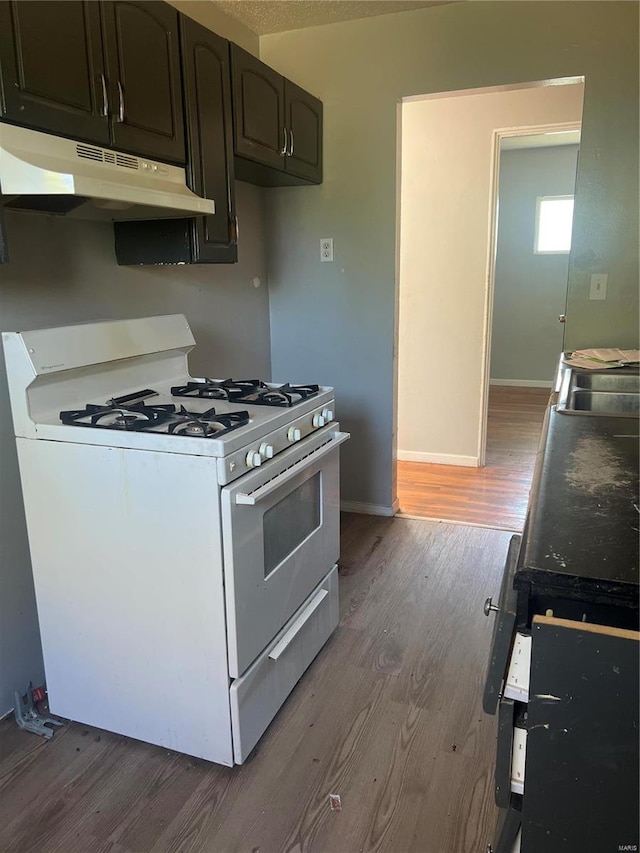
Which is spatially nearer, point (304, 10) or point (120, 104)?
point (120, 104)

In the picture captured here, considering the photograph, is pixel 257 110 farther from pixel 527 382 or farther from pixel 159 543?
pixel 527 382

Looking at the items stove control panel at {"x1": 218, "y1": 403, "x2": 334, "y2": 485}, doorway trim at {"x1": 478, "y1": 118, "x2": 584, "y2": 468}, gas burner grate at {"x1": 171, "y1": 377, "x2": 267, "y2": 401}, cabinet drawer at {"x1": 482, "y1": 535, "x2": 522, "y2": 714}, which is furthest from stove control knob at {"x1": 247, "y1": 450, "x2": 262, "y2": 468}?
doorway trim at {"x1": 478, "y1": 118, "x2": 584, "y2": 468}

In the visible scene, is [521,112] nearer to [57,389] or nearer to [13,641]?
[57,389]

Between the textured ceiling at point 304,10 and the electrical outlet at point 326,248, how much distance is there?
91 centimetres

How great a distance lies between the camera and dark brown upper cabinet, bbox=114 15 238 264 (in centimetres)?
191

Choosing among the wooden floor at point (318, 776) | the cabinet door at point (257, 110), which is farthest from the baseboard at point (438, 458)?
the cabinet door at point (257, 110)

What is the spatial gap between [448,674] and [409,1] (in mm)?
2587

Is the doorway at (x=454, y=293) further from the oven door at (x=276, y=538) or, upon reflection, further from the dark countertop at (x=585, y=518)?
the dark countertop at (x=585, y=518)

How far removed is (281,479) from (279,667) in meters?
0.58

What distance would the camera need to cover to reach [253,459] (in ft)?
4.89

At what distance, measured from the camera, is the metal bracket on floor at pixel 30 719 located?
5.65 feet

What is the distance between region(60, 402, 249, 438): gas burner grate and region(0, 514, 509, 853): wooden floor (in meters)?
0.69

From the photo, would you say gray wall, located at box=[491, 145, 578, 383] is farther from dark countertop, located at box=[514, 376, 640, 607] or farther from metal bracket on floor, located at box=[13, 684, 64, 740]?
metal bracket on floor, located at box=[13, 684, 64, 740]

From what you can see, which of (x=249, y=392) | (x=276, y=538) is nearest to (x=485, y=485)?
(x=249, y=392)
